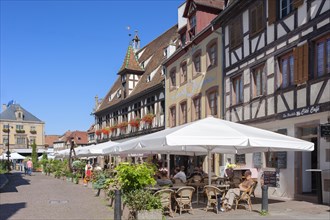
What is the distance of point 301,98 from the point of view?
13477 millimetres

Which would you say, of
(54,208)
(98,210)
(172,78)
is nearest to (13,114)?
(172,78)

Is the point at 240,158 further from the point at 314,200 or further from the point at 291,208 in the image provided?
the point at 291,208

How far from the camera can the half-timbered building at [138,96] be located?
3062cm

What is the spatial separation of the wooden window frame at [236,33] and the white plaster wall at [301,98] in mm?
4909

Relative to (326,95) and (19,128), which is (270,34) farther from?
(19,128)

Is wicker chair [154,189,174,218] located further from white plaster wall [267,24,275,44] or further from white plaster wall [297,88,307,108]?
white plaster wall [267,24,275,44]

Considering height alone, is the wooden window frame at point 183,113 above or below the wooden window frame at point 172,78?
below

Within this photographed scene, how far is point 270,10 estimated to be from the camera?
15.3 metres

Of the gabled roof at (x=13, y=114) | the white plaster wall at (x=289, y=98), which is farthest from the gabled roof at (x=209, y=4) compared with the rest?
the gabled roof at (x=13, y=114)

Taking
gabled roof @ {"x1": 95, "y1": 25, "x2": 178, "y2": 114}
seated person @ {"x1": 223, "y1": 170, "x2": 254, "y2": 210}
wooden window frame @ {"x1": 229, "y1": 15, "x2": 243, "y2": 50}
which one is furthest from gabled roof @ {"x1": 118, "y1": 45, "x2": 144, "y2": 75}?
seated person @ {"x1": 223, "y1": 170, "x2": 254, "y2": 210}

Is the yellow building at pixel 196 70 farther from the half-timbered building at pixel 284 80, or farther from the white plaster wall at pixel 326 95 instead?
the white plaster wall at pixel 326 95

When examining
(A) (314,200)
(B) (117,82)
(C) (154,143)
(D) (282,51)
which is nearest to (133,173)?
(C) (154,143)

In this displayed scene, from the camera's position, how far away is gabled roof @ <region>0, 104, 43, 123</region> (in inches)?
3570

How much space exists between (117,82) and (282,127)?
32185 millimetres
